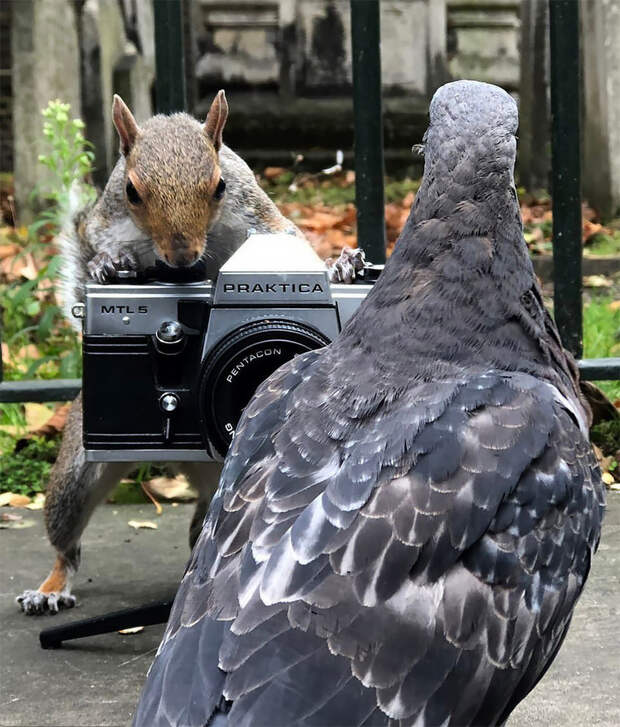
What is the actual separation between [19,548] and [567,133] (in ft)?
7.61

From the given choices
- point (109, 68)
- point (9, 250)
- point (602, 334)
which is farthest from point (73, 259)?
point (109, 68)

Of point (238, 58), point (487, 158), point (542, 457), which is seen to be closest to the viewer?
point (542, 457)

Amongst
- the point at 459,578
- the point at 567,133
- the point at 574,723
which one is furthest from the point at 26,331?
the point at 459,578

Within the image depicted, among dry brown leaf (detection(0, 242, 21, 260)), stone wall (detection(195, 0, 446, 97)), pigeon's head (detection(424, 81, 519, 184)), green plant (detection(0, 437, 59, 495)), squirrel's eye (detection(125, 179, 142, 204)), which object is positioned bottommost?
green plant (detection(0, 437, 59, 495))

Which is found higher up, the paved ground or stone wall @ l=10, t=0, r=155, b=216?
stone wall @ l=10, t=0, r=155, b=216

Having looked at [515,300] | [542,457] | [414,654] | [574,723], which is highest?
[515,300]

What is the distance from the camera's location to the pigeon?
2391mm

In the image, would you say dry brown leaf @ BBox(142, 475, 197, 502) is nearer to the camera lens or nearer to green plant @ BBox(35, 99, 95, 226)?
green plant @ BBox(35, 99, 95, 226)

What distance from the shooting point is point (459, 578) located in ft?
8.27

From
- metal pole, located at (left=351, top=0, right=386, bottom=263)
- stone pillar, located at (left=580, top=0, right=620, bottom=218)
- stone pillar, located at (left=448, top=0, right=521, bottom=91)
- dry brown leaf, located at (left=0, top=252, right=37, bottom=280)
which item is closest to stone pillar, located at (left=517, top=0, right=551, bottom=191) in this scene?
stone pillar, located at (left=448, top=0, right=521, bottom=91)

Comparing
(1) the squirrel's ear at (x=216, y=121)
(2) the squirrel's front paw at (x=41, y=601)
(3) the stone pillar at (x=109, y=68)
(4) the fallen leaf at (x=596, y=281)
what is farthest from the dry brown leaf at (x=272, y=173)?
(2) the squirrel's front paw at (x=41, y=601)

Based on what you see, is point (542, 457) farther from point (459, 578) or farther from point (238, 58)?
point (238, 58)

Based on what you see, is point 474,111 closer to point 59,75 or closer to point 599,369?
point 599,369

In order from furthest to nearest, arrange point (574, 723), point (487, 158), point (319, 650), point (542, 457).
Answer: point (574, 723) < point (487, 158) < point (542, 457) < point (319, 650)
